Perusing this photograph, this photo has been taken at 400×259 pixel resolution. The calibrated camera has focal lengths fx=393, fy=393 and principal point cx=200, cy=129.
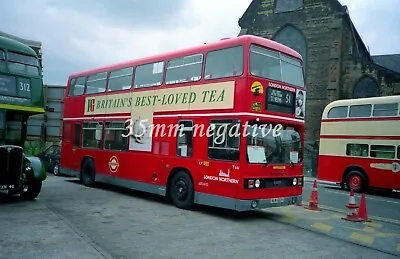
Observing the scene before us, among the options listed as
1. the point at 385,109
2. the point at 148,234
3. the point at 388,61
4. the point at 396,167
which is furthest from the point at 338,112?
the point at 388,61

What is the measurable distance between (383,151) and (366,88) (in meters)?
16.1

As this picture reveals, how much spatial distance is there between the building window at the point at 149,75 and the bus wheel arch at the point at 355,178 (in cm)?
1007

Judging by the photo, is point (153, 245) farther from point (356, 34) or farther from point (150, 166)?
point (356, 34)

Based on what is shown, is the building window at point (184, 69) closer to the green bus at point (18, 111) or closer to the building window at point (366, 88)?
the green bus at point (18, 111)

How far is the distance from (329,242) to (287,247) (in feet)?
3.33

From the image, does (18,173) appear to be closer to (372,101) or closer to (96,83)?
(96,83)

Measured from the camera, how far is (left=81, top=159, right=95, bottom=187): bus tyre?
14.0m

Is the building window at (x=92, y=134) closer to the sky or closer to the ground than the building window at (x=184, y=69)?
closer to the ground

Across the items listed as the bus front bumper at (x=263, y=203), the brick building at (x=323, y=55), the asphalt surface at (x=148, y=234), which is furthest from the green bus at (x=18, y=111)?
the brick building at (x=323, y=55)

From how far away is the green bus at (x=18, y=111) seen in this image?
9633 mm

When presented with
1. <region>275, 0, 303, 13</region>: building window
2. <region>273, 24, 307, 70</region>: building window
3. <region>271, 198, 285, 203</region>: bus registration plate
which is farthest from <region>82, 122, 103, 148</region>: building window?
<region>275, 0, 303, 13</region>: building window

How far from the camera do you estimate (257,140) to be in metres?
Result: 9.00

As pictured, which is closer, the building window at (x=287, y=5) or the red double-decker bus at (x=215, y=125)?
the red double-decker bus at (x=215, y=125)

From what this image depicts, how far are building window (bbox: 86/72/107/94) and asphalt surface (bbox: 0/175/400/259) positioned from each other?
469 centimetres
